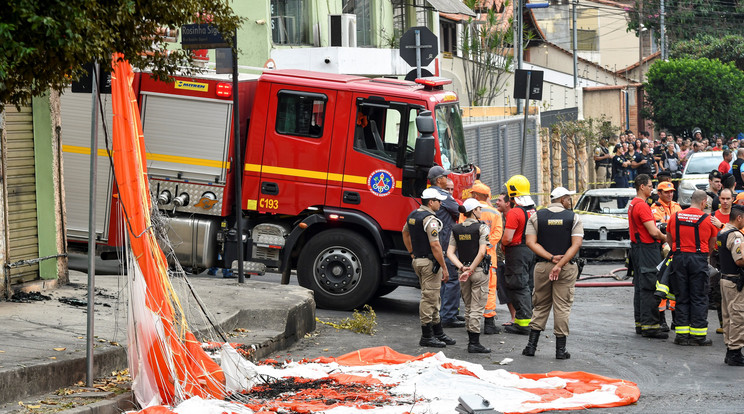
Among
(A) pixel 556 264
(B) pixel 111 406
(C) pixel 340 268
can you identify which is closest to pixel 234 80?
(C) pixel 340 268

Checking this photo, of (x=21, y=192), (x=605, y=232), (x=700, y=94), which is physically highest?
(x=700, y=94)

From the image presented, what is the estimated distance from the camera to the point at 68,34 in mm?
5895

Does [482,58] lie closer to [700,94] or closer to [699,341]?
[700,94]

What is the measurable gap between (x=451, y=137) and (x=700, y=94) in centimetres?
3350

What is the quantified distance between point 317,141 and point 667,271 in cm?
454

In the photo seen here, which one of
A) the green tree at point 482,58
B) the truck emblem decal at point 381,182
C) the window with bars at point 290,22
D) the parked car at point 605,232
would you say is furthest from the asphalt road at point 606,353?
the green tree at point 482,58

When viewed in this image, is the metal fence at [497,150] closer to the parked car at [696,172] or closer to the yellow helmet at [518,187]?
the parked car at [696,172]

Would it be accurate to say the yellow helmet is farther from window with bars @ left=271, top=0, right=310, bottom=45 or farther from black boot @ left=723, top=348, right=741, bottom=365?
window with bars @ left=271, top=0, right=310, bottom=45

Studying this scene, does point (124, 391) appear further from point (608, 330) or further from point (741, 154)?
point (741, 154)

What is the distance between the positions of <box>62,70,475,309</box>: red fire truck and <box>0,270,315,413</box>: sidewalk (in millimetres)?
662

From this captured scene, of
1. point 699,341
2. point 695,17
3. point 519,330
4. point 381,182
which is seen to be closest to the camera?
point 699,341

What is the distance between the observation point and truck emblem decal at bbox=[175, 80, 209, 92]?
12859 mm

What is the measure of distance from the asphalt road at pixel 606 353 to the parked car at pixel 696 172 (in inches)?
468

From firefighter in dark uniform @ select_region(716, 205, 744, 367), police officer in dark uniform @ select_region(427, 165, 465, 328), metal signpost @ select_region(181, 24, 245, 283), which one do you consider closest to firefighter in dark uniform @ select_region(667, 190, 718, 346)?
firefighter in dark uniform @ select_region(716, 205, 744, 367)
